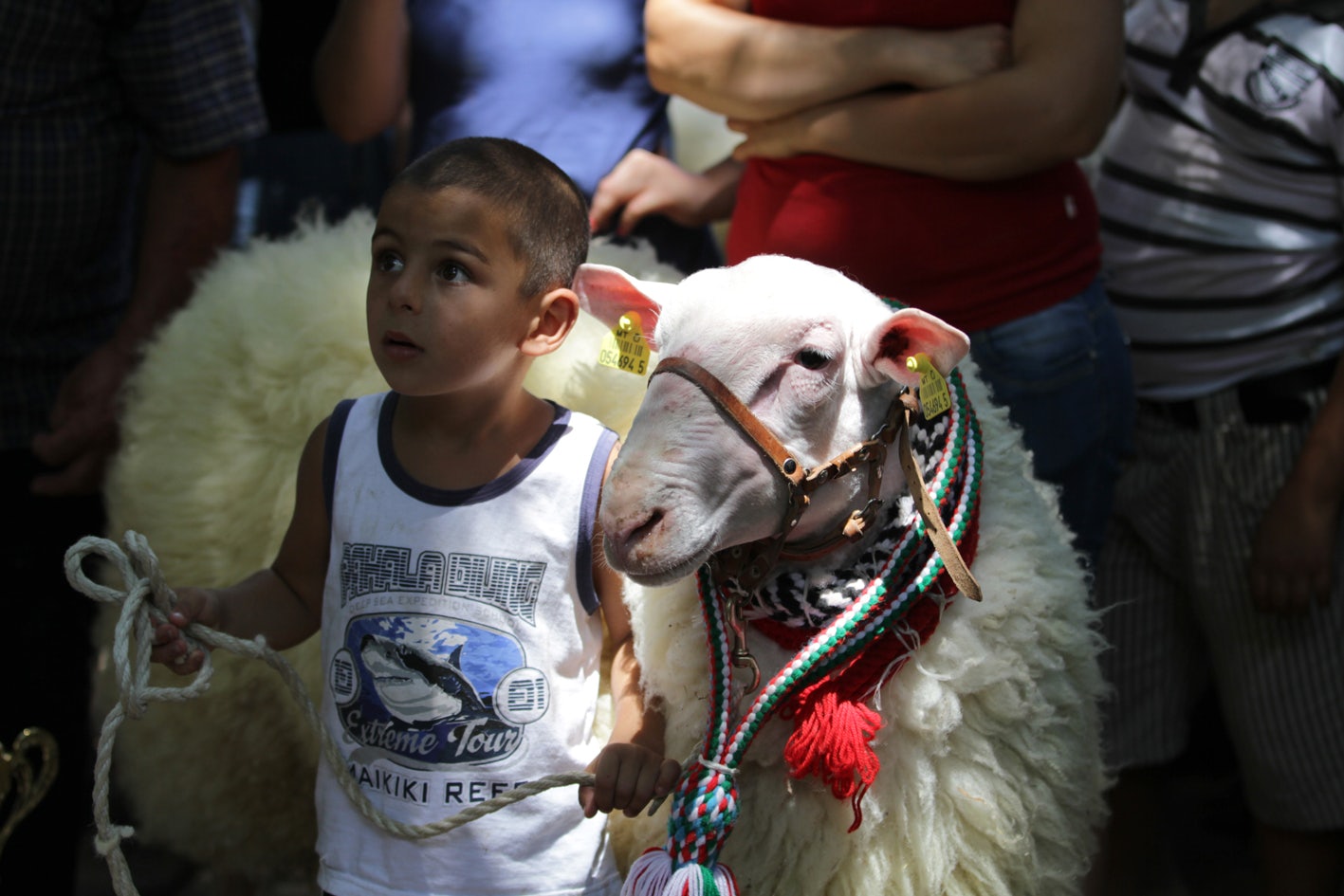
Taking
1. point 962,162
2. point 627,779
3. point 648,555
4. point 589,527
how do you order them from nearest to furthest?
point 648,555
point 627,779
point 589,527
point 962,162

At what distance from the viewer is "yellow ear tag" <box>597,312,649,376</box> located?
150 centimetres

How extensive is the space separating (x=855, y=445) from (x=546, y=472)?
374mm

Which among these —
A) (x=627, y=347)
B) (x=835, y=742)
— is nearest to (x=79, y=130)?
(x=627, y=347)

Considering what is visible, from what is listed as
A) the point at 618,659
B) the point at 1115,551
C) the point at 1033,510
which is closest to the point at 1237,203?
the point at 1115,551

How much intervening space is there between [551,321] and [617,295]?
0.29 feet

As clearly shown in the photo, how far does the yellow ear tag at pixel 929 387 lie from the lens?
4.35 feet

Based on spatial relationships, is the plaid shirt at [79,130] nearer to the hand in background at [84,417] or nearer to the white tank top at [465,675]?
the hand in background at [84,417]

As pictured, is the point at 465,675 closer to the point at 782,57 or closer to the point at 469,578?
the point at 469,578

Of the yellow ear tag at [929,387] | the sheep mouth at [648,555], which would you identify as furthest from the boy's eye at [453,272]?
the yellow ear tag at [929,387]

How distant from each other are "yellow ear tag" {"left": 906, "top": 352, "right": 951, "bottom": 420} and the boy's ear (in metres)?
0.43

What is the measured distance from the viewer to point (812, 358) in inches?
52.0

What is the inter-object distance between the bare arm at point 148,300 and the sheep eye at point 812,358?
1493 millimetres

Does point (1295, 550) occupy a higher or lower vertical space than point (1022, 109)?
lower

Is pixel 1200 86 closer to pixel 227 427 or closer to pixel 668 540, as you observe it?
pixel 668 540
